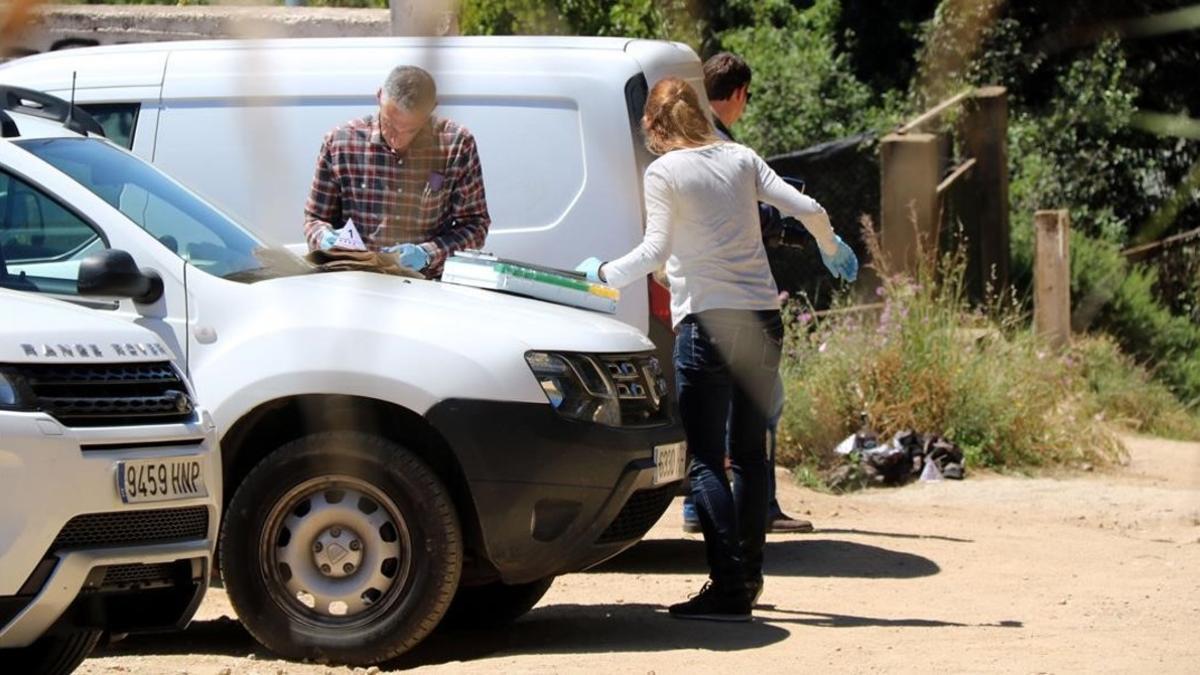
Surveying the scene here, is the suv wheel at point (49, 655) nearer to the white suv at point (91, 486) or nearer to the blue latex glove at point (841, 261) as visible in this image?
the white suv at point (91, 486)

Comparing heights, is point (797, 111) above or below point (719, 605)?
above

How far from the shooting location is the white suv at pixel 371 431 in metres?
5.50

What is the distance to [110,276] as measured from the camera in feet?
16.6

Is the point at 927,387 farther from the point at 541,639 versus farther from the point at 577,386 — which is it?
the point at 577,386

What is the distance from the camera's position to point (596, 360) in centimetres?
579

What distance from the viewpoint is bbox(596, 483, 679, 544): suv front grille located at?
577 centimetres

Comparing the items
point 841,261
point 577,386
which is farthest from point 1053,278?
point 577,386

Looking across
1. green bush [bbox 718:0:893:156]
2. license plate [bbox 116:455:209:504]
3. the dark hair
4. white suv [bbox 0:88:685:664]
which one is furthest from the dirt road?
green bush [bbox 718:0:893:156]

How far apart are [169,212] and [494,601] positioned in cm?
173

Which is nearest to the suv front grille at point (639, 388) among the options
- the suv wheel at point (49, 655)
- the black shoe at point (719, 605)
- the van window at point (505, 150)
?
the black shoe at point (719, 605)

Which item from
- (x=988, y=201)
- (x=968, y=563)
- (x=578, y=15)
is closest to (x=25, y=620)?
(x=578, y=15)

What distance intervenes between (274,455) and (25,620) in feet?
5.08

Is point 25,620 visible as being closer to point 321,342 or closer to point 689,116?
point 321,342

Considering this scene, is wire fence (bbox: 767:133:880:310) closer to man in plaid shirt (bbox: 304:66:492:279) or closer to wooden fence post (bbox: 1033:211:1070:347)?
wooden fence post (bbox: 1033:211:1070:347)
